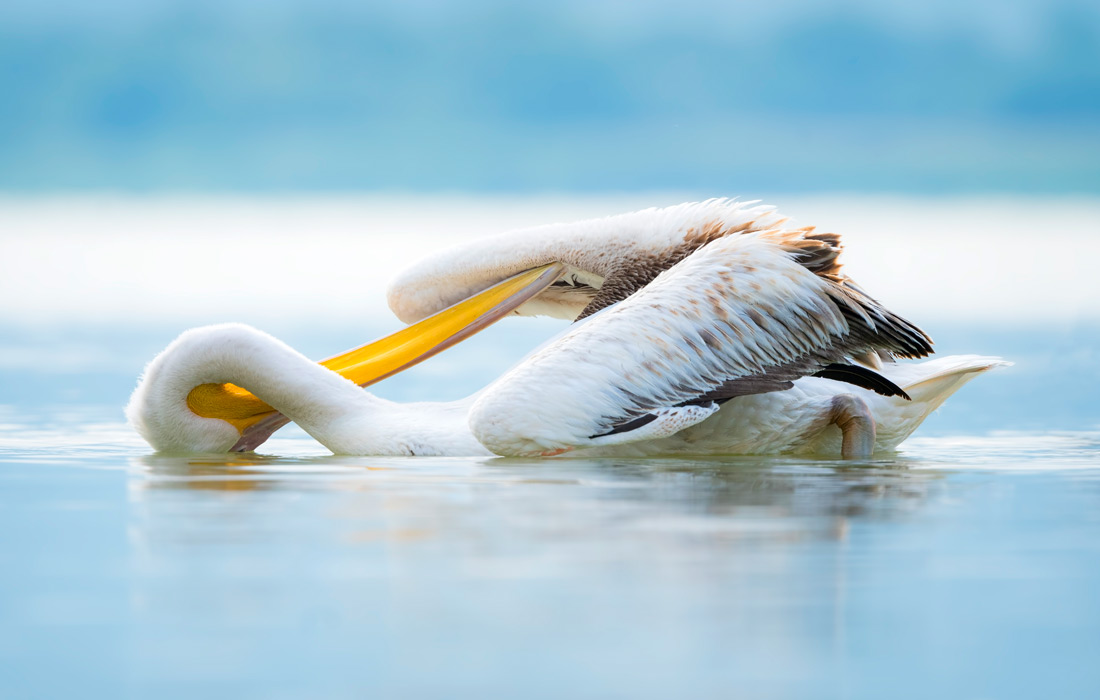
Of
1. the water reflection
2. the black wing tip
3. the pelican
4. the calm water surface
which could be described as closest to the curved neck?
the pelican

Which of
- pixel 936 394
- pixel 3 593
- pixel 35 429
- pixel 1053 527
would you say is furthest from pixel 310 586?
pixel 35 429

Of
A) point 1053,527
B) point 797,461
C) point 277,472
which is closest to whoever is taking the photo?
point 1053,527

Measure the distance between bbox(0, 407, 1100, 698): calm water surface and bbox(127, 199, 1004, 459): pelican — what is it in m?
0.40

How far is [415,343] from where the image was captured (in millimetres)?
6938

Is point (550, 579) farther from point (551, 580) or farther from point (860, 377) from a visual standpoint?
point (860, 377)

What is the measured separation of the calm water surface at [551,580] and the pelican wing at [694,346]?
0.92ft

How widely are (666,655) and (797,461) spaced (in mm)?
3439

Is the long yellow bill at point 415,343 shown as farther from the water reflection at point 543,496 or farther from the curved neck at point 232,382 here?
the water reflection at point 543,496

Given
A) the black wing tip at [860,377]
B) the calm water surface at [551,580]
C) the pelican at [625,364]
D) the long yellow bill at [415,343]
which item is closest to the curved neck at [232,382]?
the pelican at [625,364]

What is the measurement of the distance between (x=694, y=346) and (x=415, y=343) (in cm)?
183

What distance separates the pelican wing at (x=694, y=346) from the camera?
5.50 metres

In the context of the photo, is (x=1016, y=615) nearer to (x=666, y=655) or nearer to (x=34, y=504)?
(x=666, y=655)

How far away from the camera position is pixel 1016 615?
9.56 feet

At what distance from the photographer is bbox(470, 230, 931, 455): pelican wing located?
5.50 meters
